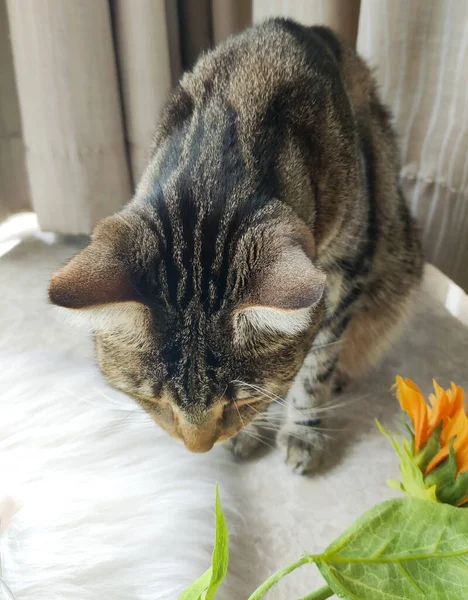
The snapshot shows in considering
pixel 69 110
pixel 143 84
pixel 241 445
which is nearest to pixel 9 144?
pixel 69 110

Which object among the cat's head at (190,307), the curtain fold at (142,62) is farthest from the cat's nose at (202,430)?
the curtain fold at (142,62)

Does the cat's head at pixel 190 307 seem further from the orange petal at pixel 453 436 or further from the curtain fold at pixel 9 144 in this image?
the curtain fold at pixel 9 144

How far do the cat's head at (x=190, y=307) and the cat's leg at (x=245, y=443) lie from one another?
22cm

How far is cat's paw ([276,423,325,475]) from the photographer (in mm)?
856

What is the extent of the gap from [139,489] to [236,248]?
398 millimetres

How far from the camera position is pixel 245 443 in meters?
0.87

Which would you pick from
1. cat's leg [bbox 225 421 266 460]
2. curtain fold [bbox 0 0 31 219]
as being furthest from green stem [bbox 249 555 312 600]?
curtain fold [bbox 0 0 31 219]

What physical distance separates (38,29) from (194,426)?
83cm

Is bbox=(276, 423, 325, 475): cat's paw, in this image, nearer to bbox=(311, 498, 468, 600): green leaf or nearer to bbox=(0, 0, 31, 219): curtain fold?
bbox=(311, 498, 468, 600): green leaf

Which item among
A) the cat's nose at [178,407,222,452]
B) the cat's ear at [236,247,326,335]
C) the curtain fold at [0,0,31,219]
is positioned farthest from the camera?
the curtain fold at [0,0,31,219]

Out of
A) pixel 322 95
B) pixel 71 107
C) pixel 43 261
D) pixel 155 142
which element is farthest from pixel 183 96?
pixel 43 261

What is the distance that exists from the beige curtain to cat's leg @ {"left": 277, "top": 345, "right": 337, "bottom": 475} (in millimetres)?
438

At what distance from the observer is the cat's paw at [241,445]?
0.86 m

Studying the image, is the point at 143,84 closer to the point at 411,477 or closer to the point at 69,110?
the point at 69,110
